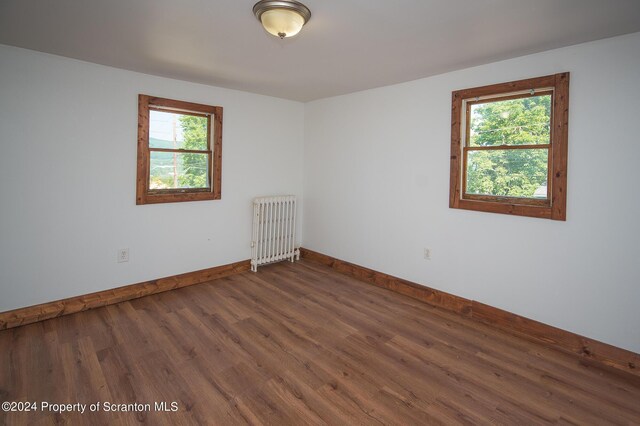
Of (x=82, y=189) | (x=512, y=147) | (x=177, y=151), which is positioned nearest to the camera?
(x=512, y=147)

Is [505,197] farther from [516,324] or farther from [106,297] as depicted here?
[106,297]

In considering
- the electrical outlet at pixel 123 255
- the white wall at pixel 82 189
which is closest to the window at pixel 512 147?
the white wall at pixel 82 189

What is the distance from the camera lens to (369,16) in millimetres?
2131

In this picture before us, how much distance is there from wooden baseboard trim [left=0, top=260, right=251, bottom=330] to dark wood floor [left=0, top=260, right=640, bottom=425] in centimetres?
10

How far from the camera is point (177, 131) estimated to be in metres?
3.86

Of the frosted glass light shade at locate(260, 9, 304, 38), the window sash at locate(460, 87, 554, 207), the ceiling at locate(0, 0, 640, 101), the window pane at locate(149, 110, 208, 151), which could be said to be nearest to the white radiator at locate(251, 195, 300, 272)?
the window pane at locate(149, 110, 208, 151)

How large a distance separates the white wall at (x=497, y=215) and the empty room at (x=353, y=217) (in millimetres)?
17

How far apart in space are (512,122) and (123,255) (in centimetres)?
413

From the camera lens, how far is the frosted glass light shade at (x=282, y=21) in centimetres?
199

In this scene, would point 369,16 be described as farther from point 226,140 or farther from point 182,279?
point 182,279

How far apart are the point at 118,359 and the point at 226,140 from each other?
275cm

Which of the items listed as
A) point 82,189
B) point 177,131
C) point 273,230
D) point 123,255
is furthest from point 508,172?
point 82,189

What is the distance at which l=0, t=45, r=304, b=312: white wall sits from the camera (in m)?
2.86

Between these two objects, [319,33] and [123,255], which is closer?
[319,33]
